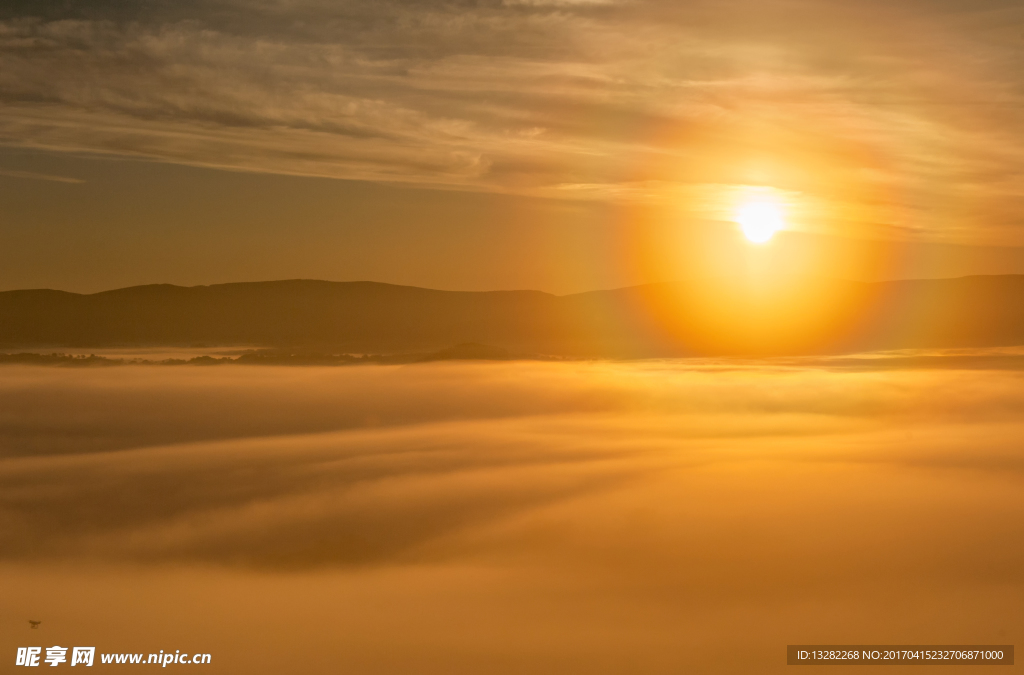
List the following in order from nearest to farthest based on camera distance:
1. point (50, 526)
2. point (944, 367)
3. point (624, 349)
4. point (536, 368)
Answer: point (50, 526), point (944, 367), point (536, 368), point (624, 349)

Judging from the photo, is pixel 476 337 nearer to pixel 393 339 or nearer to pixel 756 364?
pixel 393 339

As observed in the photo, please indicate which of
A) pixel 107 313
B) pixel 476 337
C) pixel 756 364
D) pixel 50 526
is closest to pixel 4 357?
pixel 107 313

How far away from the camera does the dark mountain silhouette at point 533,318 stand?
9856 centimetres

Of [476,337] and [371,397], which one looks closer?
[371,397]

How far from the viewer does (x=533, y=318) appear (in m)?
115

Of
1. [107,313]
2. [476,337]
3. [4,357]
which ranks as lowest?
[4,357]

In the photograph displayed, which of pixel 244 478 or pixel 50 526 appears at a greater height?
pixel 244 478

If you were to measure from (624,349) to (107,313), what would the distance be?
68.7 m

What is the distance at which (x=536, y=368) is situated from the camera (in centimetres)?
6650

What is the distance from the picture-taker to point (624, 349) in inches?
3337

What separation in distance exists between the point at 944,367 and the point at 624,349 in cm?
2861

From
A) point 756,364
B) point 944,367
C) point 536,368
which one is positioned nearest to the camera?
point 944,367

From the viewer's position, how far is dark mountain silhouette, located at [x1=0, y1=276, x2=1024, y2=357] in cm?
9856

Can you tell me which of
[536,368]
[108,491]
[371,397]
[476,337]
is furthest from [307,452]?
[476,337]
